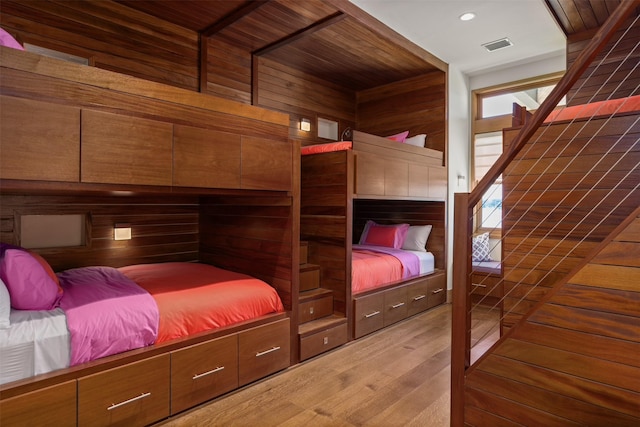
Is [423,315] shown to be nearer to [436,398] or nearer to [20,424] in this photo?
[436,398]

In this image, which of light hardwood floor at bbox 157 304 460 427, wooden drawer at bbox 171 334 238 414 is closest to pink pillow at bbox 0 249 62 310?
wooden drawer at bbox 171 334 238 414

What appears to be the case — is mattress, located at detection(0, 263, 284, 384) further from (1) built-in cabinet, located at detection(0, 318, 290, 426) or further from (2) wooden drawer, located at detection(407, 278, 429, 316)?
(2) wooden drawer, located at detection(407, 278, 429, 316)

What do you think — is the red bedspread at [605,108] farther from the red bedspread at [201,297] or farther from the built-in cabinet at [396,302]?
the red bedspread at [201,297]

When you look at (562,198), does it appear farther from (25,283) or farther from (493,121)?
(25,283)

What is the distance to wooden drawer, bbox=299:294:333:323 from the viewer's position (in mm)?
3055

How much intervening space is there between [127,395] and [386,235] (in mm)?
3288

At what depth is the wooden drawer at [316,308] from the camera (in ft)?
10.0

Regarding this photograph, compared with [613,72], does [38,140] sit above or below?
below

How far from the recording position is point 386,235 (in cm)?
458

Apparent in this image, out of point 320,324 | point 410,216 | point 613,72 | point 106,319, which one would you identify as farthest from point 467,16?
point 106,319

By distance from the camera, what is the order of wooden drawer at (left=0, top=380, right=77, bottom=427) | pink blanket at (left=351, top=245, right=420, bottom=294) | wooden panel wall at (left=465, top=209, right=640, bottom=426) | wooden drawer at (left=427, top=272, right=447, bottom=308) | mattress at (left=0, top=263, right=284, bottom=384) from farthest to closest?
wooden drawer at (left=427, top=272, right=447, bottom=308) < pink blanket at (left=351, top=245, right=420, bottom=294) < mattress at (left=0, top=263, right=284, bottom=384) < wooden drawer at (left=0, top=380, right=77, bottom=427) < wooden panel wall at (left=465, top=209, right=640, bottom=426)

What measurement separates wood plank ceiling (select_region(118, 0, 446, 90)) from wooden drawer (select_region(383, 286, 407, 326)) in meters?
2.48

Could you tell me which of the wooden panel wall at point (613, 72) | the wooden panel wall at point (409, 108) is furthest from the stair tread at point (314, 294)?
the wooden panel wall at point (613, 72)

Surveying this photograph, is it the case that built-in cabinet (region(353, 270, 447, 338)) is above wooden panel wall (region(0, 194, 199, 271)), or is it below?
below
